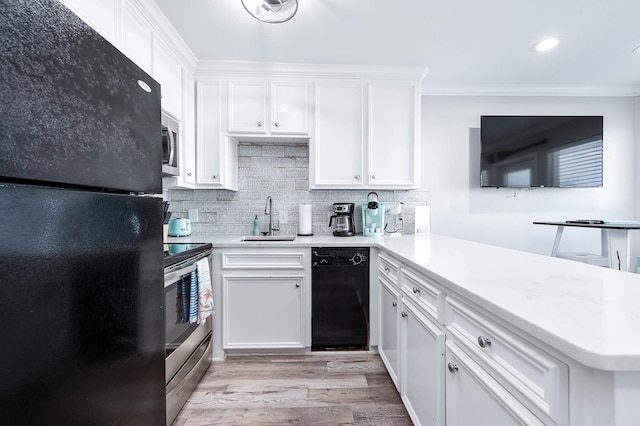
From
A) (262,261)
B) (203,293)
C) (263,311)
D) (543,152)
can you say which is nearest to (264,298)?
(263,311)

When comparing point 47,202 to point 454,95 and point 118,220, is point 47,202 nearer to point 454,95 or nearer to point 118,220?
point 118,220

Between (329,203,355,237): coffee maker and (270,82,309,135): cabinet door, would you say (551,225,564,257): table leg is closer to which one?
(329,203,355,237): coffee maker

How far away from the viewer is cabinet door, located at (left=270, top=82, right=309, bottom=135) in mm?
2461

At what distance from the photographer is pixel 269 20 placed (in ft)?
5.50

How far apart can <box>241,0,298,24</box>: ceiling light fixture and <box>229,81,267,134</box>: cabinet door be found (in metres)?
0.80

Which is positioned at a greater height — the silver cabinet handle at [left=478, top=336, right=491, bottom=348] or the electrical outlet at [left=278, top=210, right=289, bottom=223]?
the electrical outlet at [left=278, top=210, right=289, bottom=223]

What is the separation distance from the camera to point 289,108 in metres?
2.47

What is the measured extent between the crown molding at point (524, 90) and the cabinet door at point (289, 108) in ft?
4.29

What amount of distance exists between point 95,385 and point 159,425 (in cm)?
41

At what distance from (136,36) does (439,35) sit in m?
1.96

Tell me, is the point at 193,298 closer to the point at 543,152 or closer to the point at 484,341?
the point at 484,341

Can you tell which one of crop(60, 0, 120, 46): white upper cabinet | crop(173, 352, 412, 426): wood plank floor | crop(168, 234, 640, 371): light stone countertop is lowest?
crop(173, 352, 412, 426): wood plank floor

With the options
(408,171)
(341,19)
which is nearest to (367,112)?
(408,171)

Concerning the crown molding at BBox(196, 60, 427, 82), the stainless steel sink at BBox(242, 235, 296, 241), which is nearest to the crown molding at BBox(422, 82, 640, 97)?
the crown molding at BBox(196, 60, 427, 82)
